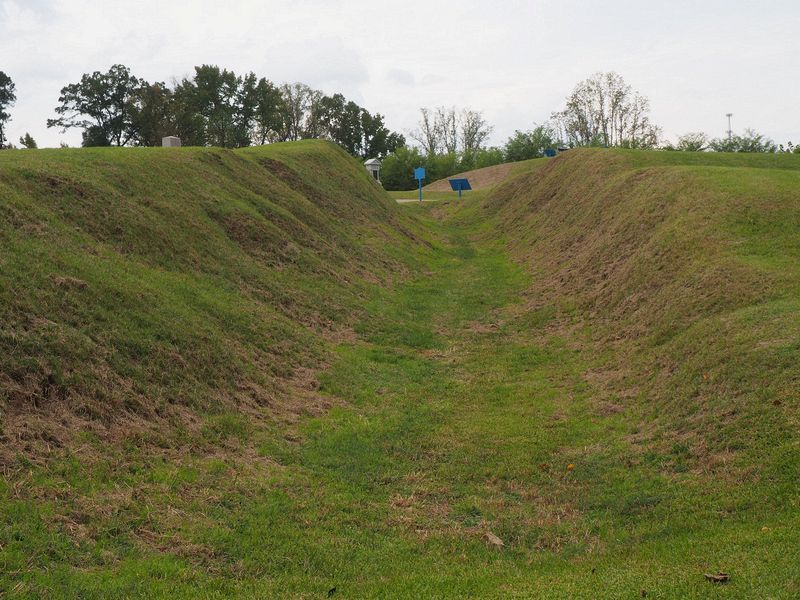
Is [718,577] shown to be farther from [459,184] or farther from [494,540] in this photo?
[459,184]

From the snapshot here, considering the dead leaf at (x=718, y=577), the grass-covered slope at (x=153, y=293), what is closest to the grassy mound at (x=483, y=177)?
the grass-covered slope at (x=153, y=293)

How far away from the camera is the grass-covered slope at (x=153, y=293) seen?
8.30 m

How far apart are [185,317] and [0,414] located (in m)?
4.71

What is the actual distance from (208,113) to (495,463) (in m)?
65.2

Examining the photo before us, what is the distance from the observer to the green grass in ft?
19.0

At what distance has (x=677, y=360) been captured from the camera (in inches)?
456

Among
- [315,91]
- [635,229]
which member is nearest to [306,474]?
[635,229]

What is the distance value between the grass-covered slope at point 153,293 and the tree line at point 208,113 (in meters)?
34.5

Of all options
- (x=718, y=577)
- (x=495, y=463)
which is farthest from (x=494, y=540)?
(x=495, y=463)

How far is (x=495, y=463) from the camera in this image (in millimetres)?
9461

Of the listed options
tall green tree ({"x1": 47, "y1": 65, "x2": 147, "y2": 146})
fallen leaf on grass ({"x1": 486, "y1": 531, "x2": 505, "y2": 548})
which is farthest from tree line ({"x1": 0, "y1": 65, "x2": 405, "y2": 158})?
fallen leaf on grass ({"x1": 486, "y1": 531, "x2": 505, "y2": 548})

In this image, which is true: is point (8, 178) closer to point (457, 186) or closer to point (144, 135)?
point (144, 135)

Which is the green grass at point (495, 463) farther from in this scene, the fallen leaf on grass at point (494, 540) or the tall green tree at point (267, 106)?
the tall green tree at point (267, 106)

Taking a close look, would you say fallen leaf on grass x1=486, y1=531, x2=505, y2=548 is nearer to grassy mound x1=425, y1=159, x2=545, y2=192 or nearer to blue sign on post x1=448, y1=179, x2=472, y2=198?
blue sign on post x1=448, y1=179, x2=472, y2=198
